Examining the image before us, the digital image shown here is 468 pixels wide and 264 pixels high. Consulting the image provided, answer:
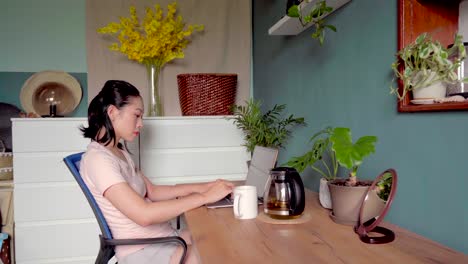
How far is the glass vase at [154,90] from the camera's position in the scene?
8.98ft

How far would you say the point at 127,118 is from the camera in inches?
64.4

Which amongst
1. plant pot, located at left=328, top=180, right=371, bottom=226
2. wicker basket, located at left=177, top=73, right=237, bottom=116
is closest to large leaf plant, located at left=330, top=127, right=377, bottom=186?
plant pot, located at left=328, top=180, right=371, bottom=226

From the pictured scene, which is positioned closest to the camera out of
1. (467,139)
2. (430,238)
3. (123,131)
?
(467,139)

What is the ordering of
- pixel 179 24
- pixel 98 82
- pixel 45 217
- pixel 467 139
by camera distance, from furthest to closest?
pixel 98 82 → pixel 179 24 → pixel 45 217 → pixel 467 139

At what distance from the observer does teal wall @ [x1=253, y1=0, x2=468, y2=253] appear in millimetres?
968

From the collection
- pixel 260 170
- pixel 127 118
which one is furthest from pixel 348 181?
pixel 127 118

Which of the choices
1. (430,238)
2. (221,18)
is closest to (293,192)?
(430,238)

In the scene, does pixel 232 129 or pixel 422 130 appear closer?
pixel 422 130

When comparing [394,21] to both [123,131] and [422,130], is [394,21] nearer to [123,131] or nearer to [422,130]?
[422,130]

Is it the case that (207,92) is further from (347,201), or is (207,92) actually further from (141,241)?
(347,201)

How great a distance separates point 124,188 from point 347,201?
78 cm

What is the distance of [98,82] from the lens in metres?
2.98

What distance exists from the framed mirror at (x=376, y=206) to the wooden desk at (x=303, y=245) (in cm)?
3

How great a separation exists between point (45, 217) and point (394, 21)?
7.97ft
